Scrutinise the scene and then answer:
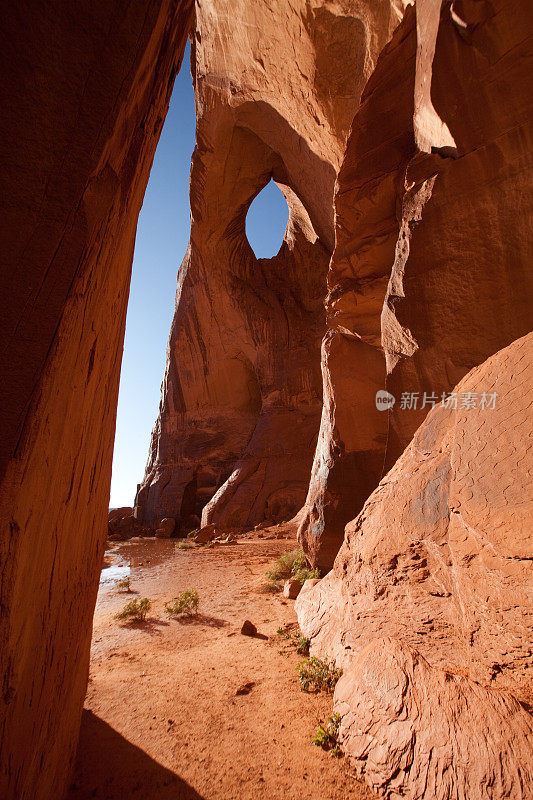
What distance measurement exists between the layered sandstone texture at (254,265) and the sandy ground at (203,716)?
8.65 m

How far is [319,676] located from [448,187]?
4.53 metres

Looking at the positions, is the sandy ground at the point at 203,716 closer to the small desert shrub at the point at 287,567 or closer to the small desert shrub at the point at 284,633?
the small desert shrub at the point at 284,633

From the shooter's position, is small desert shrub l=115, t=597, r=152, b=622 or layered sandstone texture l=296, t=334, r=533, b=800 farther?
small desert shrub l=115, t=597, r=152, b=622

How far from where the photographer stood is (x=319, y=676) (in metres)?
3.20

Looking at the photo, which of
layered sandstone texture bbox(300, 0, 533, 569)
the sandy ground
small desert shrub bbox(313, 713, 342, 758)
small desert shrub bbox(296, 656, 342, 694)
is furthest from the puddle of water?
layered sandstone texture bbox(300, 0, 533, 569)

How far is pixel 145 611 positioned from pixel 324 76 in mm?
10417

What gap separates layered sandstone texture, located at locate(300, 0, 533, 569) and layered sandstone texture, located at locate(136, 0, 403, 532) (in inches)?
141

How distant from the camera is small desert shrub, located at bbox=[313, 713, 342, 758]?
2424 mm

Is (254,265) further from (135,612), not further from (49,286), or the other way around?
(49,286)

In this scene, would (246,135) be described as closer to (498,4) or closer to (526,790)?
(498,4)

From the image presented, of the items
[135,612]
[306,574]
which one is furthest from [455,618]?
[135,612]

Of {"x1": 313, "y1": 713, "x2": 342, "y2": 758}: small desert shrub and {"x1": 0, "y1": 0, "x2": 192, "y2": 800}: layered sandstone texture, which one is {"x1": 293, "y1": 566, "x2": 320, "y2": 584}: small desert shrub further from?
{"x1": 0, "y1": 0, "x2": 192, "y2": 800}: layered sandstone texture

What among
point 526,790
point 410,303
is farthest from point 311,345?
point 526,790

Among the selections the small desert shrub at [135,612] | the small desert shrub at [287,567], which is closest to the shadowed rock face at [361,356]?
the small desert shrub at [287,567]
